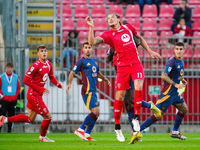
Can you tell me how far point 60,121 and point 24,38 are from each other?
3183mm

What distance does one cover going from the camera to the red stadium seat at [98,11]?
19.4 metres

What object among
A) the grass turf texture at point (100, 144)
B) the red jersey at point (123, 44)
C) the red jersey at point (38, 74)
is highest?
the red jersey at point (123, 44)

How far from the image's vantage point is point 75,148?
816 cm

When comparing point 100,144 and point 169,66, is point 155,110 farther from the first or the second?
point 100,144

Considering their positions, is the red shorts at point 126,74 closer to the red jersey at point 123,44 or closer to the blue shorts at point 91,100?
the red jersey at point 123,44

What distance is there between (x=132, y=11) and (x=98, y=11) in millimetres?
1430

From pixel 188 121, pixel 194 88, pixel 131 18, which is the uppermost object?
pixel 131 18

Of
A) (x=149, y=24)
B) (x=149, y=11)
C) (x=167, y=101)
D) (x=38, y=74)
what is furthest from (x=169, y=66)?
(x=149, y=11)

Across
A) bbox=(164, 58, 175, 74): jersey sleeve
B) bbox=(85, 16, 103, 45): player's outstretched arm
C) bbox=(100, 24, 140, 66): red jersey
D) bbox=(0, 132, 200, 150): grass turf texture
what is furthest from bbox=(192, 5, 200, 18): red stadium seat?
bbox=(85, 16, 103, 45): player's outstretched arm

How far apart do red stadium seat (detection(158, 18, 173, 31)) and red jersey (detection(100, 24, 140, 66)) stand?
9.76 m

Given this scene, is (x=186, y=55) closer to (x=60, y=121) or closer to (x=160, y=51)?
(x=160, y=51)

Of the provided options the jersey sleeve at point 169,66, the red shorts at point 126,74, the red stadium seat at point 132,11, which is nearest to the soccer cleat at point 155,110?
the jersey sleeve at point 169,66

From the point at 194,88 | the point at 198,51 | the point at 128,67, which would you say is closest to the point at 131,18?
the point at 198,51

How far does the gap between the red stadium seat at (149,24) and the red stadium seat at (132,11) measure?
0.59 meters
